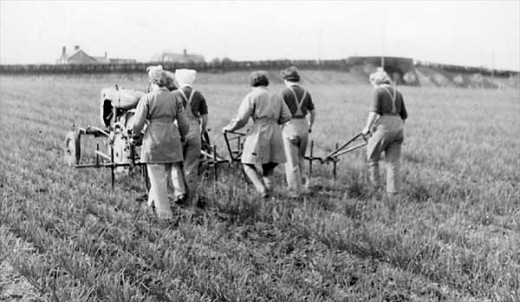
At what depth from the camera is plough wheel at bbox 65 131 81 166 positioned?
805cm

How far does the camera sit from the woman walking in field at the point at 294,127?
754 centimetres

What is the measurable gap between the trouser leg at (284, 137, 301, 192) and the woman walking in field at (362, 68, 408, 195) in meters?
1.00

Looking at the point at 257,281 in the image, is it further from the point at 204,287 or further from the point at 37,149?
the point at 37,149

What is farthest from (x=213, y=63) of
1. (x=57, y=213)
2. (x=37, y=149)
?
(x=57, y=213)

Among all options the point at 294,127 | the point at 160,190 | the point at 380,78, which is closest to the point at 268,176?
the point at 294,127

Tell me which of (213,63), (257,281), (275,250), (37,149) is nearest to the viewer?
(257,281)

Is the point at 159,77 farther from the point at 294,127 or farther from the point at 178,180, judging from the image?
the point at 294,127

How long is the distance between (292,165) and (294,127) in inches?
20.9

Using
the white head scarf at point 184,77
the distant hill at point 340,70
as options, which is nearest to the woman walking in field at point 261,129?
the white head scarf at point 184,77

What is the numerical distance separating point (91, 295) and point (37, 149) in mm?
6300

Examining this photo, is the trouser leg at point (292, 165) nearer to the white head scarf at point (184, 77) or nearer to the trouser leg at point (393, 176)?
the trouser leg at point (393, 176)

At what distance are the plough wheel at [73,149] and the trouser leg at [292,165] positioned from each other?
10.1 ft

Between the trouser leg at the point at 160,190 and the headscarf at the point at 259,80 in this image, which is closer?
the trouser leg at the point at 160,190

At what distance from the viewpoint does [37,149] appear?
935 cm
